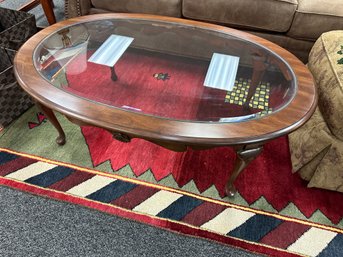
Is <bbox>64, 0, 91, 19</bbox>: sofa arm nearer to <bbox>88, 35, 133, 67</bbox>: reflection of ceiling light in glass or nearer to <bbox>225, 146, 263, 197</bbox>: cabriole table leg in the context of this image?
<bbox>88, 35, 133, 67</bbox>: reflection of ceiling light in glass

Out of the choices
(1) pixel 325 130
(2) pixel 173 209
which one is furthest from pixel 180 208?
(1) pixel 325 130

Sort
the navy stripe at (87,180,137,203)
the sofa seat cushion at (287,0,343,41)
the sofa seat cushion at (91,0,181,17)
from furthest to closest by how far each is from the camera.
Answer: the sofa seat cushion at (91,0,181,17) < the sofa seat cushion at (287,0,343,41) < the navy stripe at (87,180,137,203)

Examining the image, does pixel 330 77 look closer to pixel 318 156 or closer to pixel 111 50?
pixel 318 156

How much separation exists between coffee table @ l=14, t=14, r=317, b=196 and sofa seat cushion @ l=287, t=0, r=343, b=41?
45cm

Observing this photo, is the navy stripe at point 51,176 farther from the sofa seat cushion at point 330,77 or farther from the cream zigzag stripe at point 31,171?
the sofa seat cushion at point 330,77

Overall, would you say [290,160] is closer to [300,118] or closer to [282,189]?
[282,189]

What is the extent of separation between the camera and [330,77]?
0.90m

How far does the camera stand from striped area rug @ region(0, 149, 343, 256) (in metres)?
0.89

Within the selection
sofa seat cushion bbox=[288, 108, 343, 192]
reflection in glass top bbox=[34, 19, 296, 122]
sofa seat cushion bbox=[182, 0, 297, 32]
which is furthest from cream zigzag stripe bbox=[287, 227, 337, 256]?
sofa seat cushion bbox=[182, 0, 297, 32]

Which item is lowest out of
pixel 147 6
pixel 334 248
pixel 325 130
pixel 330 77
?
pixel 334 248

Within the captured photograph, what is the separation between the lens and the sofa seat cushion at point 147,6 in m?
1.36

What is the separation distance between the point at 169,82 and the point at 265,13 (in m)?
0.72

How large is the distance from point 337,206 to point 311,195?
3.6 inches

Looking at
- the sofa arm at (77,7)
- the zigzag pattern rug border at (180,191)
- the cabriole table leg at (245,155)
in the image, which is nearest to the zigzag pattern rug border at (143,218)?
the zigzag pattern rug border at (180,191)
